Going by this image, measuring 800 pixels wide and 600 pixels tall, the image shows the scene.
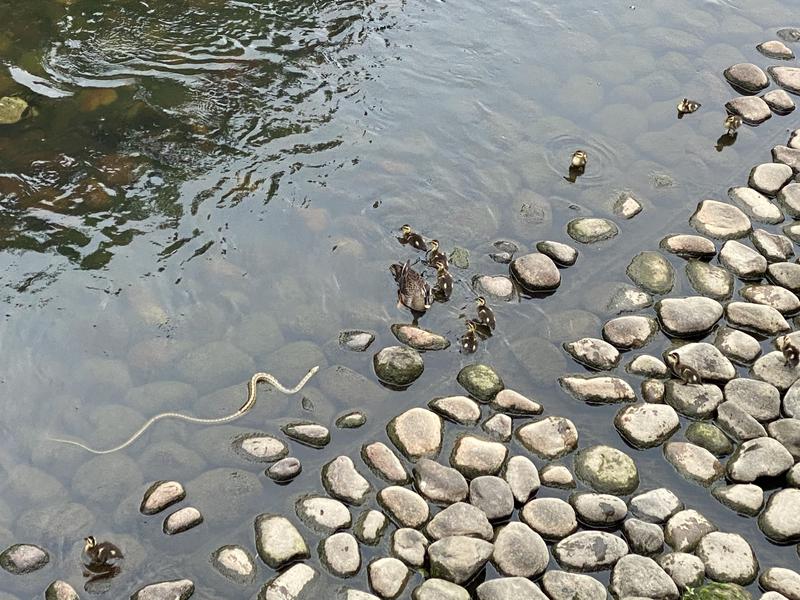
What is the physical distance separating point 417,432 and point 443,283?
191 cm

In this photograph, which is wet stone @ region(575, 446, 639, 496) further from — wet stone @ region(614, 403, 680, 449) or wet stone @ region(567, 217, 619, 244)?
wet stone @ region(567, 217, 619, 244)

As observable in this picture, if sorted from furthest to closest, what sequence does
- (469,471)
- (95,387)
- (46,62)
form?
(46,62) < (95,387) < (469,471)

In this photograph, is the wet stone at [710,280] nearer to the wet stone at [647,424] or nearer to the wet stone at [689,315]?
the wet stone at [689,315]

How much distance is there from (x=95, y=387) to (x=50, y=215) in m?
2.44

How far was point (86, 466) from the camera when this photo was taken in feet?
22.6

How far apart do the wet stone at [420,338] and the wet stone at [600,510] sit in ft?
6.97

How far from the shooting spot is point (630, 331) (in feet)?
25.9

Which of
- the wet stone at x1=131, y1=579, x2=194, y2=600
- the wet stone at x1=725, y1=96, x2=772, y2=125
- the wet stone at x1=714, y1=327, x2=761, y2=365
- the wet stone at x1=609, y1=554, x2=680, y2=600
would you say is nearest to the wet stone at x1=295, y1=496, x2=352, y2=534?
the wet stone at x1=131, y1=579, x2=194, y2=600

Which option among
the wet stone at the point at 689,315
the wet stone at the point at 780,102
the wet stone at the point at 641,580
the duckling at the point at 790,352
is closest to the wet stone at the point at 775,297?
the wet stone at the point at 689,315

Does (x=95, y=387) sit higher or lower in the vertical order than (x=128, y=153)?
lower

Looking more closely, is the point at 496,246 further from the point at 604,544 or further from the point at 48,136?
the point at 48,136

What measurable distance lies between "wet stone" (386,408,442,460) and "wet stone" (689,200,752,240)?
420 cm

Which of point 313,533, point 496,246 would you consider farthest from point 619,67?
point 313,533

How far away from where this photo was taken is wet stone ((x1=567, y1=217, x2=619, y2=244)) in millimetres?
9070
